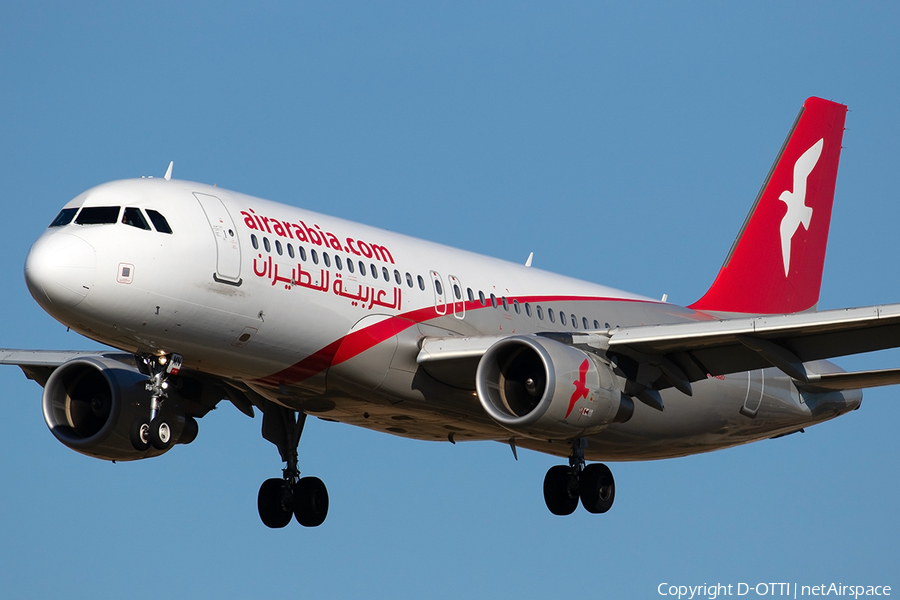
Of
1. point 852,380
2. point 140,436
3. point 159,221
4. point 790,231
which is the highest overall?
point 790,231

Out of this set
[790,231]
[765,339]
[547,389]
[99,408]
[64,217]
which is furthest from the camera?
[790,231]

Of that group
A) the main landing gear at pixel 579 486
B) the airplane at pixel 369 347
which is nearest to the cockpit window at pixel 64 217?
the airplane at pixel 369 347

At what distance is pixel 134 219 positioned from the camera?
71.2ft

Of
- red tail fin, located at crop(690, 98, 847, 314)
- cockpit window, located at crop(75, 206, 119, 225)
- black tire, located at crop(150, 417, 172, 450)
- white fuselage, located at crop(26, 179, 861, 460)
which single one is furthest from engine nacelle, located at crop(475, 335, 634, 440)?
red tail fin, located at crop(690, 98, 847, 314)

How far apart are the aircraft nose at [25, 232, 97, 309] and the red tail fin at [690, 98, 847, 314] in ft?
60.6

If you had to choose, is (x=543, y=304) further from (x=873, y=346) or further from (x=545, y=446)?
(x=873, y=346)

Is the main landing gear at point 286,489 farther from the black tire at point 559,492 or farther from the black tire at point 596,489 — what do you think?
the black tire at point 596,489

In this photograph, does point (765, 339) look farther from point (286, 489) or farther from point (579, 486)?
point (286, 489)

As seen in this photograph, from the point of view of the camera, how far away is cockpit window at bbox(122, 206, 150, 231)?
21.6 metres

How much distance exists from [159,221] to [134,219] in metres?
0.41

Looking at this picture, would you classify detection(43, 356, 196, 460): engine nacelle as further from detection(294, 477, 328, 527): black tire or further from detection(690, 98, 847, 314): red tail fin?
detection(690, 98, 847, 314): red tail fin

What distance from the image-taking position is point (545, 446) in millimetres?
29344

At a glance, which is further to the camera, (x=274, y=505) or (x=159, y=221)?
(x=274, y=505)

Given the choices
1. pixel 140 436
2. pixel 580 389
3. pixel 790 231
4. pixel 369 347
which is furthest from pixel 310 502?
pixel 790 231
